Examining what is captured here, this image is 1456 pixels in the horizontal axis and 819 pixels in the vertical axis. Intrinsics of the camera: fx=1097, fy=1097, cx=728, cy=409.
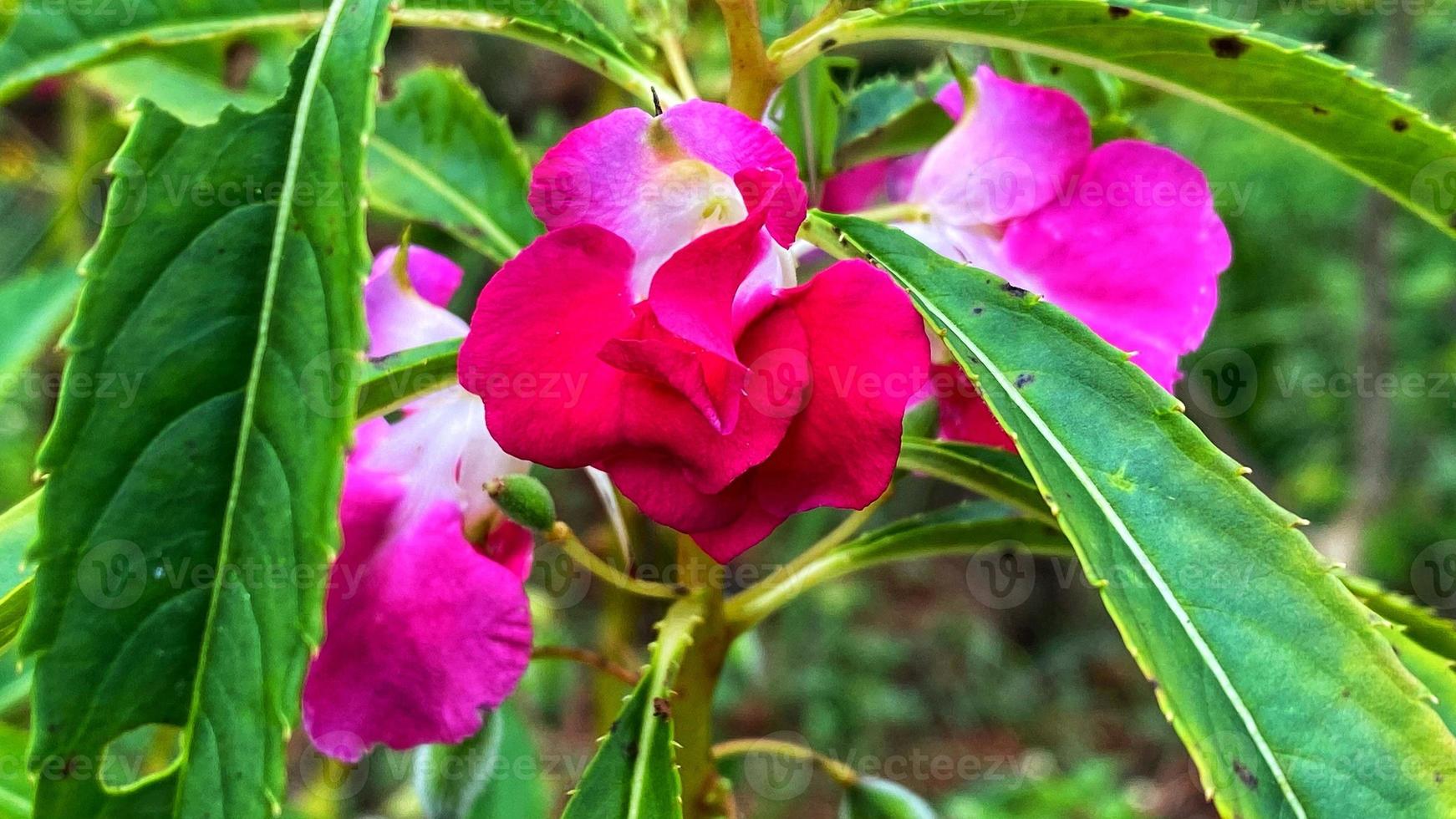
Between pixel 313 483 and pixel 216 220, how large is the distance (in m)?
0.14

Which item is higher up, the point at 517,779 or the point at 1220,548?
the point at 1220,548

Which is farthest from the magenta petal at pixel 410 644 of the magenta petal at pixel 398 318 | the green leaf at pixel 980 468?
the green leaf at pixel 980 468

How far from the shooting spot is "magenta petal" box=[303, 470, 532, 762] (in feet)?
1.95

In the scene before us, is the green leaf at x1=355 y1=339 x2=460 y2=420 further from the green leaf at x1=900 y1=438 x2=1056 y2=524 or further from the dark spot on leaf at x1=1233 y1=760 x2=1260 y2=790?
the dark spot on leaf at x1=1233 y1=760 x2=1260 y2=790

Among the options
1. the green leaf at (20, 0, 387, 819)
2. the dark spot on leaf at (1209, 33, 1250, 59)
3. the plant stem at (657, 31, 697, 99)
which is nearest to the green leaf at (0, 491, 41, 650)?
the green leaf at (20, 0, 387, 819)

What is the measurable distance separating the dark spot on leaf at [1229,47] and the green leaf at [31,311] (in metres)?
1.26

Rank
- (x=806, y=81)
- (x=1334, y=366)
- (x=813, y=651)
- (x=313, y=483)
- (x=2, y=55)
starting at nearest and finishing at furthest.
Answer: (x=313, y=483) < (x=2, y=55) < (x=806, y=81) < (x=1334, y=366) < (x=813, y=651)

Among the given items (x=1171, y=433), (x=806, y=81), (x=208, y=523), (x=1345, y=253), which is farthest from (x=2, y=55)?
(x=1345, y=253)

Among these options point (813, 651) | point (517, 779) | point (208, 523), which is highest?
point (208, 523)

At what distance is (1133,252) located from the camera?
2.14ft

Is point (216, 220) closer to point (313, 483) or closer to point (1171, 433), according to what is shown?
point (313, 483)

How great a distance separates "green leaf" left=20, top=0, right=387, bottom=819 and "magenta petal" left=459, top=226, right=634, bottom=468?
0.07 m

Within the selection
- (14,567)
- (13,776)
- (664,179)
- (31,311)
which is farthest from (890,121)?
(31,311)

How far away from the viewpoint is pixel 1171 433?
526 mm
